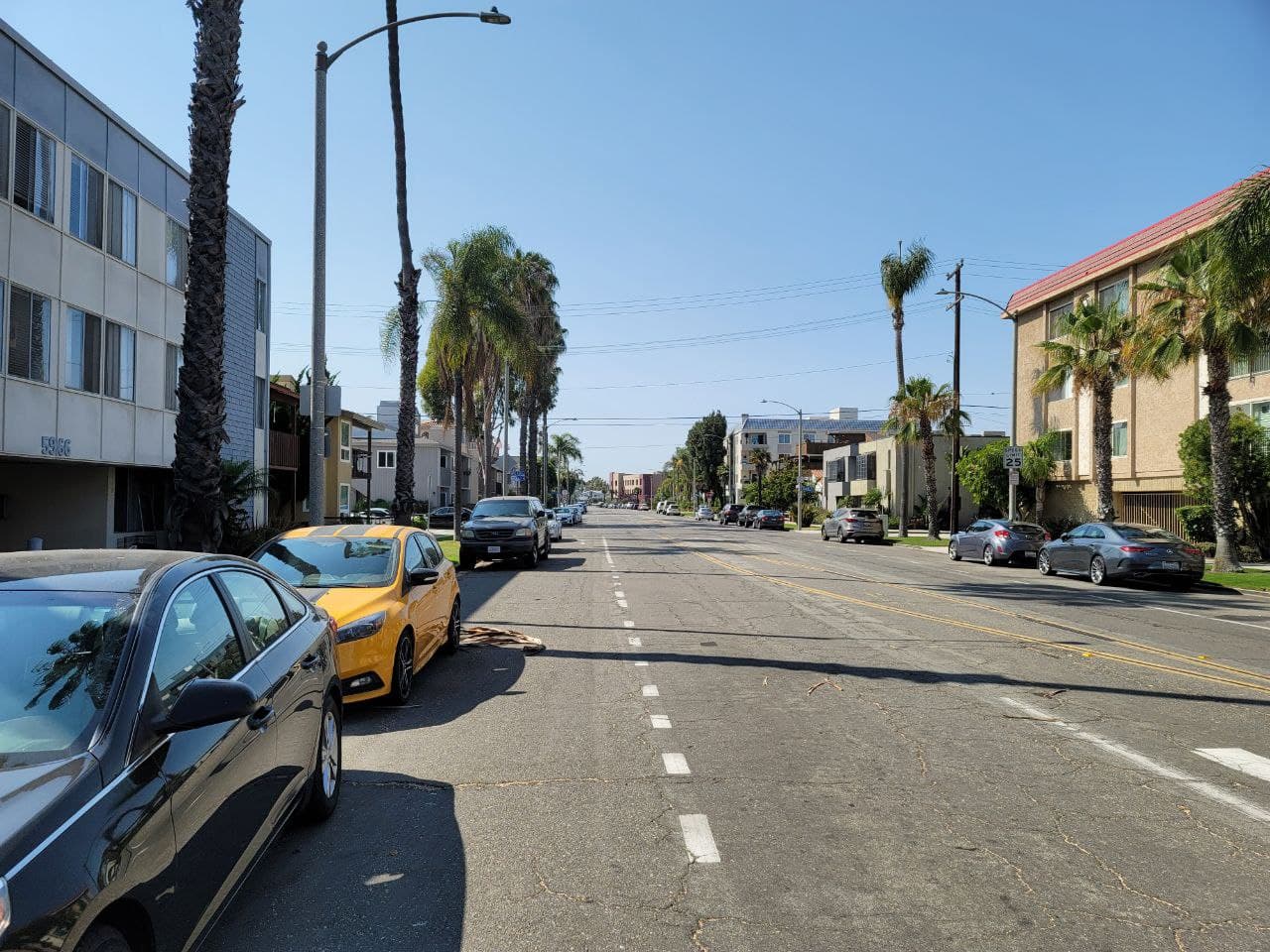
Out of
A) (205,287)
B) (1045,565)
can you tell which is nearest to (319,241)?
(205,287)

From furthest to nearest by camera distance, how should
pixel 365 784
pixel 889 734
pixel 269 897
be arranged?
pixel 889 734
pixel 365 784
pixel 269 897

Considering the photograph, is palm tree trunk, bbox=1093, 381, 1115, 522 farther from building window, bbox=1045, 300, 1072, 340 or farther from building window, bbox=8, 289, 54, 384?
building window, bbox=8, 289, 54, 384

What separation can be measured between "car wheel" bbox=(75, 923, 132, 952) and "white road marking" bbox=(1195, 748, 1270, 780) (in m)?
6.02

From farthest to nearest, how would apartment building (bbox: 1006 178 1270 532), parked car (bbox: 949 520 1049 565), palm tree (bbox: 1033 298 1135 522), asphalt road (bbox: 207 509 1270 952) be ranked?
1. apartment building (bbox: 1006 178 1270 532)
2. palm tree (bbox: 1033 298 1135 522)
3. parked car (bbox: 949 520 1049 565)
4. asphalt road (bbox: 207 509 1270 952)

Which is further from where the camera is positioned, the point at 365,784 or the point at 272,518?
the point at 272,518

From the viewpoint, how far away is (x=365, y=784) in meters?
5.68

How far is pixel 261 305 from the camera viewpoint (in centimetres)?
2833

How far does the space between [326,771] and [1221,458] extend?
905 inches

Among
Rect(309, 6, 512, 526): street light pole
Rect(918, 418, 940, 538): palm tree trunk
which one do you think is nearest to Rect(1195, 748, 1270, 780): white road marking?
Rect(309, 6, 512, 526): street light pole

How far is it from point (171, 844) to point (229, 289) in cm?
2556

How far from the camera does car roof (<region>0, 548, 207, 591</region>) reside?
3607 millimetres

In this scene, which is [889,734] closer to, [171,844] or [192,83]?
[171,844]

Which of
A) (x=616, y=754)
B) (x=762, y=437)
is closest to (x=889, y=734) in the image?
(x=616, y=754)

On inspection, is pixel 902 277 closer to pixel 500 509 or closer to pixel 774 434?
pixel 500 509
